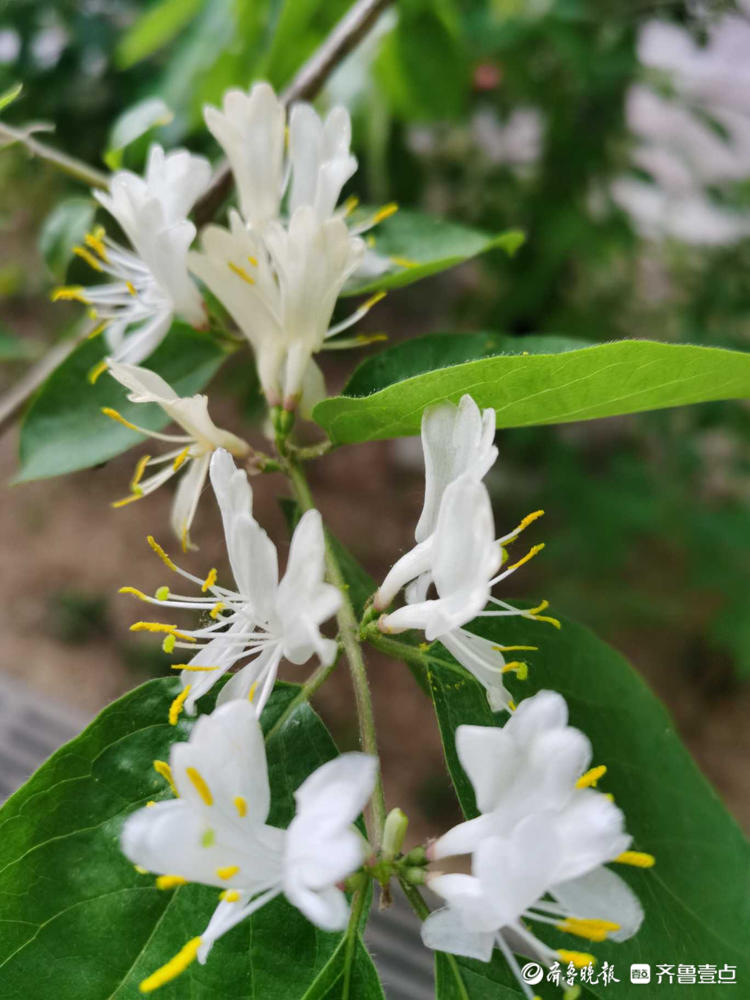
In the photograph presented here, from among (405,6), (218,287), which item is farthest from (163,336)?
(405,6)

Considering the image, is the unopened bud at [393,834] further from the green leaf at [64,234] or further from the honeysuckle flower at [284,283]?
the green leaf at [64,234]

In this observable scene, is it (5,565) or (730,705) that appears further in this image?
(5,565)

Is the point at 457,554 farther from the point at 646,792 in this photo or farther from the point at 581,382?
the point at 646,792

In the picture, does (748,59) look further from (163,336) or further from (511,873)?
(511,873)

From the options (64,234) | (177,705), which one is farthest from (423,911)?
(64,234)

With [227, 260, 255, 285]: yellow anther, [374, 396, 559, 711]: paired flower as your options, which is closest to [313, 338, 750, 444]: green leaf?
[374, 396, 559, 711]: paired flower
